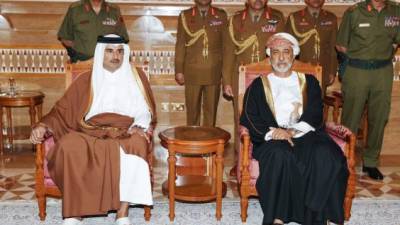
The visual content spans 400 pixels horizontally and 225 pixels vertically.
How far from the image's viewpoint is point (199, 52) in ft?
19.5

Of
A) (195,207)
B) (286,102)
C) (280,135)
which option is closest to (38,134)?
(195,207)

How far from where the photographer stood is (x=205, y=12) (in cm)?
589

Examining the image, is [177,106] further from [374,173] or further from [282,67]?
[282,67]

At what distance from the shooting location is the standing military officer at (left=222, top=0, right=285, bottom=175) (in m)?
5.56

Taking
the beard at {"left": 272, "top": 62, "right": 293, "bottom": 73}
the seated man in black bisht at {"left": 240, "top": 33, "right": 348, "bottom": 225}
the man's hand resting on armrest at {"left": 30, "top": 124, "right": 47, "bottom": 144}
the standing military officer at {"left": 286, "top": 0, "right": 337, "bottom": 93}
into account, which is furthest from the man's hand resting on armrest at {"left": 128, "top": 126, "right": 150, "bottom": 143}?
the standing military officer at {"left": 286, "top": 0, "right": 337, "bottom": 93}

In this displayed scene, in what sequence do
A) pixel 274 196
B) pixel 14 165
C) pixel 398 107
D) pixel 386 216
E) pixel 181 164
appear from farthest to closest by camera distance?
1. pixel 398 107
2. pixel 14 165
3. pixel 181 164
4. pixel 386 216
5. pixel 274 196

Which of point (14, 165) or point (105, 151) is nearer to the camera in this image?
point (105, 151)

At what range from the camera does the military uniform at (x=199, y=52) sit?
19.3ft

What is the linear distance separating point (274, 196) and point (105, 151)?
1253 millimetres

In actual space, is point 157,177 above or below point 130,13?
below

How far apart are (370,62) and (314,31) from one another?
0.82 m

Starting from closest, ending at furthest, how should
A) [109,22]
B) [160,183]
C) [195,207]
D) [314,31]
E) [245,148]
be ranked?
[245,148], [195,207], [160,183], [314,31], [109,22]

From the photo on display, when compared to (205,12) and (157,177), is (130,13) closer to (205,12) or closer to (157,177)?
(205,12)

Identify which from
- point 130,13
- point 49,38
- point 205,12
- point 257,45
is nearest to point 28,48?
point 49,38
